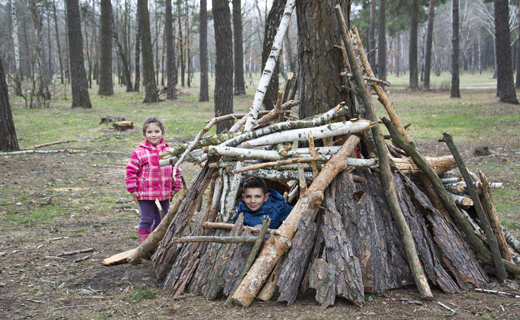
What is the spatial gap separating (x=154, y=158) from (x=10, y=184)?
4.32 m

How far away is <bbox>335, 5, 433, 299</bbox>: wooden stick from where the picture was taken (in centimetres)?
321

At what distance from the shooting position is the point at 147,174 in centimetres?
452

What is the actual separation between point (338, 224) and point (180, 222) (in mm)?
1587

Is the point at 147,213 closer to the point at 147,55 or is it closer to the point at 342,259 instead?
the point at 342,259

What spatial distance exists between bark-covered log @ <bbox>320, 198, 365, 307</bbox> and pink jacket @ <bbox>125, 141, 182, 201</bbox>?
1883 mm

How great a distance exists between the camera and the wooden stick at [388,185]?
3213 millimetres

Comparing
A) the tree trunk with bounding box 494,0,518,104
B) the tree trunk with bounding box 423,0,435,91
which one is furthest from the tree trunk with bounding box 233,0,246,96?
the tree trunk with bounding box 494,0,518,104

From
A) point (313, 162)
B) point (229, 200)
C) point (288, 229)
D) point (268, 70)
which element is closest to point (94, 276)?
point (229, 200)

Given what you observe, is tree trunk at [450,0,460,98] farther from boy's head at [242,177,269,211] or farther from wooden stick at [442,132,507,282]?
boy's head at [242,177,269,211]

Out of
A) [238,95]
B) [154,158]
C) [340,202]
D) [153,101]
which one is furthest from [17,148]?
[238,95]

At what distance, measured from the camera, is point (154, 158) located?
4566mm

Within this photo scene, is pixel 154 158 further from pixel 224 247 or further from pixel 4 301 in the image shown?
pixel 4 301

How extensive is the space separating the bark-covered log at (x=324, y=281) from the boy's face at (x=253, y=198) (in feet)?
3.03

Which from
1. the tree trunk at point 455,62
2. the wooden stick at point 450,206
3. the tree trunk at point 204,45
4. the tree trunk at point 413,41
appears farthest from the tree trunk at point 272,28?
the tree trunk at point 413,41
